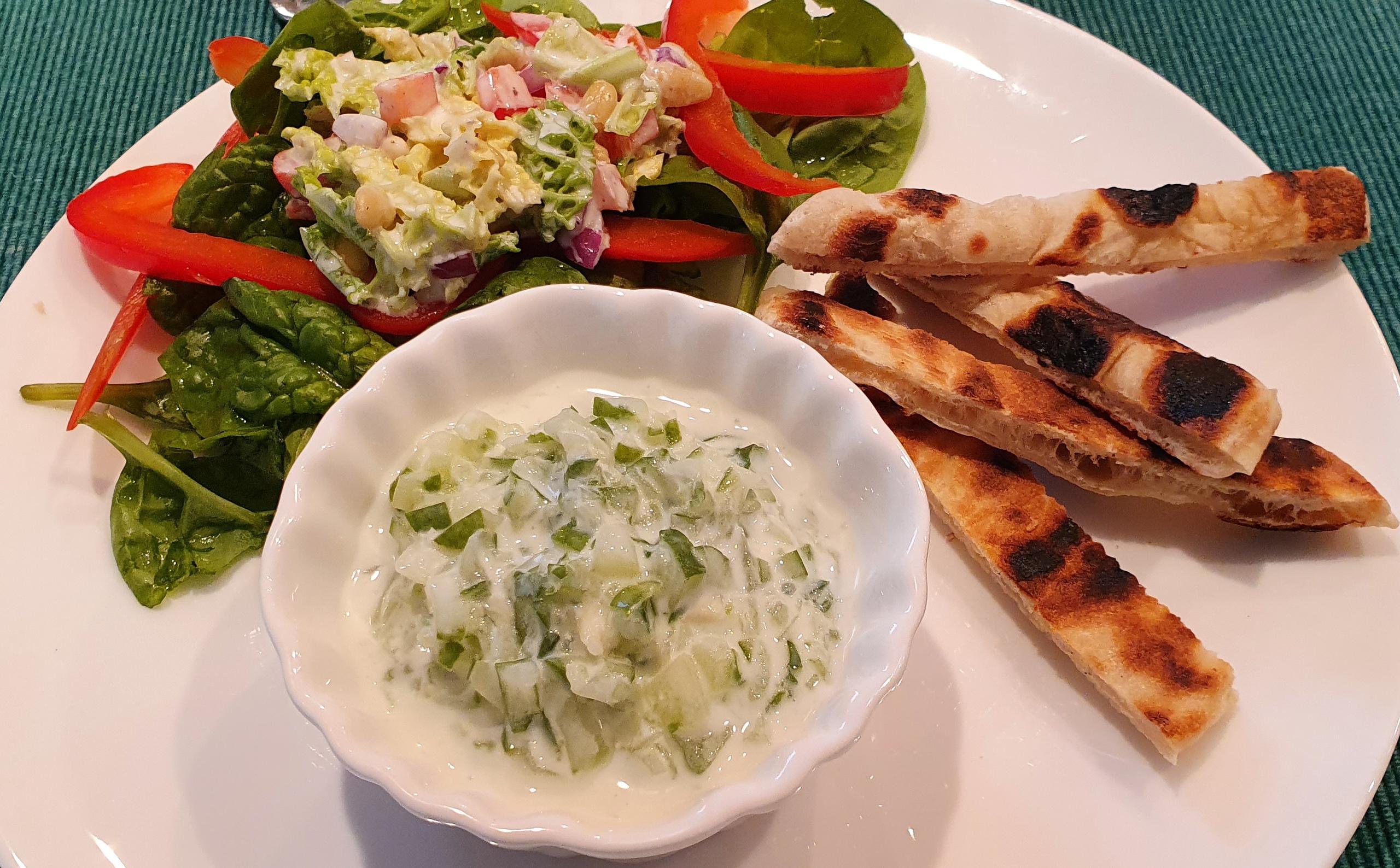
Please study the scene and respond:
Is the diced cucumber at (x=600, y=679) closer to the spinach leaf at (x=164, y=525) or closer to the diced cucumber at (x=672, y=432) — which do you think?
the diced cucumber at (x=672, y=432)

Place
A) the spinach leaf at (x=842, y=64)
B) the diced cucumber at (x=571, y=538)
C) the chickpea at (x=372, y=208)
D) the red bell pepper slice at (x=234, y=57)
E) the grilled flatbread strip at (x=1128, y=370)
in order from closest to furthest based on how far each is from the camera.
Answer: the diced cucumber at (x=571, y=538)
the grilled flatbread strip at (x=1128, y=370)
the chickpea at (x=372, y=208)
the red bell pepper slice at (x=234, y=57)
the spinach leaf at (x=842, y=64)

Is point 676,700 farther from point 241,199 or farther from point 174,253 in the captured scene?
point 241,199

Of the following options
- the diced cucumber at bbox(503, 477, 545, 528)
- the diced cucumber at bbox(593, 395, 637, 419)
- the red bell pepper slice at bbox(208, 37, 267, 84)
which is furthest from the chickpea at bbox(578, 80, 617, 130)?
the diced cucumber at bbox(503, 477, 545, 528)

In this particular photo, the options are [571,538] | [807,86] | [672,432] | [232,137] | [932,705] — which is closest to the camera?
[571,538]

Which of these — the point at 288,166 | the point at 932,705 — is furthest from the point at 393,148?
the point at 932,705

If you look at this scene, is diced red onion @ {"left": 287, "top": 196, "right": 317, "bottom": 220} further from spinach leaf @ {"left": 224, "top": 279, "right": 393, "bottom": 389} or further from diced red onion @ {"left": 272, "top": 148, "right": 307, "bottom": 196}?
spinach leaf @ {"left": 224, "top": 279, "right": 393, "bottom": 389}

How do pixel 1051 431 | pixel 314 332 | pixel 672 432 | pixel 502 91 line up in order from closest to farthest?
pixel 672 432 < pixel 1051 431 < pixel 314 332 < pixel 502 91

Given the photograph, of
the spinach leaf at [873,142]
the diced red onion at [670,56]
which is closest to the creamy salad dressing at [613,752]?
the diced red onion at [670,56]
